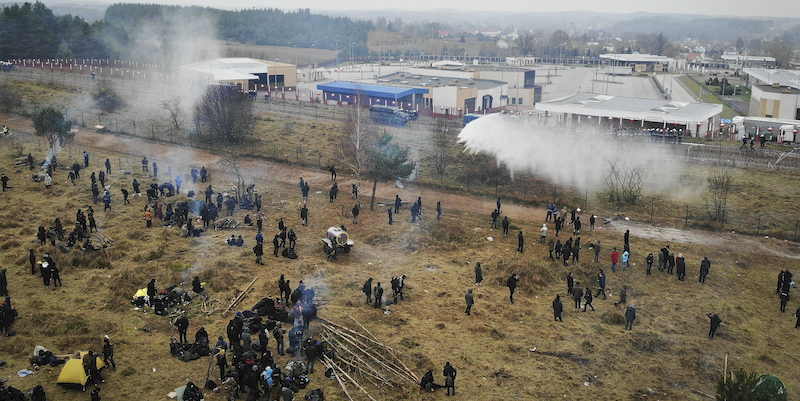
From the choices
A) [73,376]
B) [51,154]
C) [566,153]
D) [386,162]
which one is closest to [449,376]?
[73,376]

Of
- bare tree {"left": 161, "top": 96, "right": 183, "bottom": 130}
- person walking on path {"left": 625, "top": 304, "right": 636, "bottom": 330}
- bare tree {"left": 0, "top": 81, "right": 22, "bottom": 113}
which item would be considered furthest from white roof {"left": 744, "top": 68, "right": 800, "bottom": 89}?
bare tree {"left": 0, "top": 81, "right": 22, "bottom": 113}

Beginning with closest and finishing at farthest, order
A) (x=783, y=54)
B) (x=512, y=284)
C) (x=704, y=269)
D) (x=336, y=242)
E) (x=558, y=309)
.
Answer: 1. (x=558, y=309)
2. (x=512, y=284)
3. (x=704, y=269)
4. (x=336, y=242)
5. (x=783, y=54)

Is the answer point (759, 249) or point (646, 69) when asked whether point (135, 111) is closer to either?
point (759, 249)

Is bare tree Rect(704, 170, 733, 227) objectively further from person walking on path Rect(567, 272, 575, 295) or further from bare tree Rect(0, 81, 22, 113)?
bare tree Rect(0, 81, 22, 113)

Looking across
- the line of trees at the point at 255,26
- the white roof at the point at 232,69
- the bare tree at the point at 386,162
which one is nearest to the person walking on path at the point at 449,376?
the bare tree at the point at 386,162

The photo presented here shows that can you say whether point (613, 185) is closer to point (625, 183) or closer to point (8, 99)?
point (625, 183)

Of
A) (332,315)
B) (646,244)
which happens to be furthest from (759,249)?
(332,315)
